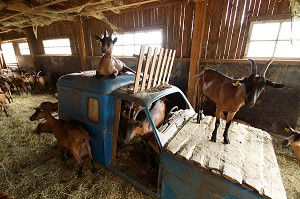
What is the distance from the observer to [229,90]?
252 centimetres

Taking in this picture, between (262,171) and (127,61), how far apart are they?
636 centimetres

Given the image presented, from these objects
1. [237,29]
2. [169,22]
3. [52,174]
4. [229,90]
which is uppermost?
[169,22]

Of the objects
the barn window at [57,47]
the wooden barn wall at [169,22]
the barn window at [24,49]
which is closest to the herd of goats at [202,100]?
the wooden barn wall at [169,22]

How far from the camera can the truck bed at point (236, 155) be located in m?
1.79

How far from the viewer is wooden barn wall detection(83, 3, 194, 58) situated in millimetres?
5311

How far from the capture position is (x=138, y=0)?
529 centimetres

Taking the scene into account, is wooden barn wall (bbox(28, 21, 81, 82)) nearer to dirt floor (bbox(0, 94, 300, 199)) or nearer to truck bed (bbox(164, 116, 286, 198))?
dirt floor (bbox(0, 94, 300, 199))

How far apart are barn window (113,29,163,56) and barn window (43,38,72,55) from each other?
3.86m

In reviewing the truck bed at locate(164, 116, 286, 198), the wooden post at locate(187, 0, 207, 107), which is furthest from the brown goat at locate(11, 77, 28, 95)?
the truck bed at locate(164, 116, 286, 198)

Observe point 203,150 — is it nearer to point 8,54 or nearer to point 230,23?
point 230,23

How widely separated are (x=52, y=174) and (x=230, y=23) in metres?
6.29

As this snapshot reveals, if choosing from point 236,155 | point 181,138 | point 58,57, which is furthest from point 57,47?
point 236,155

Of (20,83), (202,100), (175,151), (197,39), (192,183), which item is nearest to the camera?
(192,183)

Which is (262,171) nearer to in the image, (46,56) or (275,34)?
(275,34)
